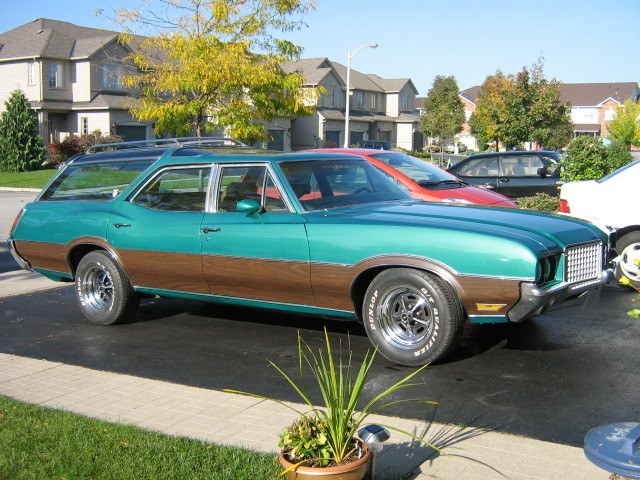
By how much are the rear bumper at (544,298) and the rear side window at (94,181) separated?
14.1ft

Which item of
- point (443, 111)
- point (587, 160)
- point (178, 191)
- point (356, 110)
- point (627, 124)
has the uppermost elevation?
point (356, 110)

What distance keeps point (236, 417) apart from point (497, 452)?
1733 millimetres

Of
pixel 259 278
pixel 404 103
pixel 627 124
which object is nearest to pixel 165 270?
pixel 259 278

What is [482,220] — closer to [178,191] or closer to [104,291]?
[178,191]

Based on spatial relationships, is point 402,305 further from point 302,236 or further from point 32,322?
point 32,322

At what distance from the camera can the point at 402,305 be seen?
647 cm

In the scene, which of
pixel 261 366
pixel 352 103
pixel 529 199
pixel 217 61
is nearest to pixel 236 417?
pixel 261 366

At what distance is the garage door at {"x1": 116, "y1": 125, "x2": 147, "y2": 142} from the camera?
45.0 m

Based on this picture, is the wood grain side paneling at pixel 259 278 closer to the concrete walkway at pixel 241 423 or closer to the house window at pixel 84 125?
the concrete walkway at pixel 241 423

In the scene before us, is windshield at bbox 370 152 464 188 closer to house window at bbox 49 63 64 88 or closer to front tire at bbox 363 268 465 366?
front tire at bbox 363 268 465 366

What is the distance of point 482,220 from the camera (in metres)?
6.50

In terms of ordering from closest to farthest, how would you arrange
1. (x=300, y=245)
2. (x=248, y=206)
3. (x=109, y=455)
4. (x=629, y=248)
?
(x=109, y=455) → (x=300, y=245) → (x=248, y=206) → (x=629, y=248)

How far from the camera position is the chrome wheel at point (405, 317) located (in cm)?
635

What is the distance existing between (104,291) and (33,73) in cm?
4058
